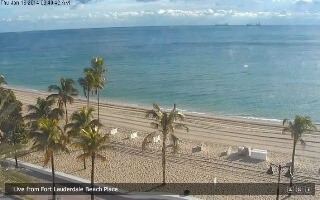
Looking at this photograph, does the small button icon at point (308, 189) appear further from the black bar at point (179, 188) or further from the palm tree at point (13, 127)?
the palm tree at point (13, 127)

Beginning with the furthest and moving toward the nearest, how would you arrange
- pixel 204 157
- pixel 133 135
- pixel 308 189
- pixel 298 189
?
pixel 133 135, pixel 204 157, pixel 308 189, pixel 298 189

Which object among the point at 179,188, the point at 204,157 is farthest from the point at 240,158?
the point at 179,188

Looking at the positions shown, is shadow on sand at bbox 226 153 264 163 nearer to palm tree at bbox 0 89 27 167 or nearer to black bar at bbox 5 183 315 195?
black bar at bbox 5 183 315 195

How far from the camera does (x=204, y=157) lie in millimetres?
30344

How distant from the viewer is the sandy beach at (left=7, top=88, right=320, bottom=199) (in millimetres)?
25900

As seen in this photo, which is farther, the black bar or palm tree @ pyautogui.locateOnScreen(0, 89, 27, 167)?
palm tree @ pyautogui.locateOnScreen(0, 89, 27, 167)

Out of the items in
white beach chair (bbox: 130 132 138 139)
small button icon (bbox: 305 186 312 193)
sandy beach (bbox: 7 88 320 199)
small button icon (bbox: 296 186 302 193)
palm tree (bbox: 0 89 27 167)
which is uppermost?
palm tree (bbox: 0 89 27 167)

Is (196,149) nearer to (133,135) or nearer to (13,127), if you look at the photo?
(133,135)

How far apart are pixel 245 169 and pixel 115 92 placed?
44630 mm

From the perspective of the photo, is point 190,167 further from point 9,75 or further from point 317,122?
point 9,75

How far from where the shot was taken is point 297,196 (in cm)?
2233

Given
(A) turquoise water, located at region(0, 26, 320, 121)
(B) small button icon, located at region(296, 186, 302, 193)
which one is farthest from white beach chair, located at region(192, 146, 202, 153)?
(A) turquoise water, located at region(0, 26, 320, 121)

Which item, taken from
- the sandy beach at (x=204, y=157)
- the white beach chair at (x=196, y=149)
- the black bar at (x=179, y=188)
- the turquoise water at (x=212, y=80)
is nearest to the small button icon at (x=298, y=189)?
the black bar at (x=179, y=188)

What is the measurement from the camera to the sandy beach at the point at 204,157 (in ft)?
85.0
